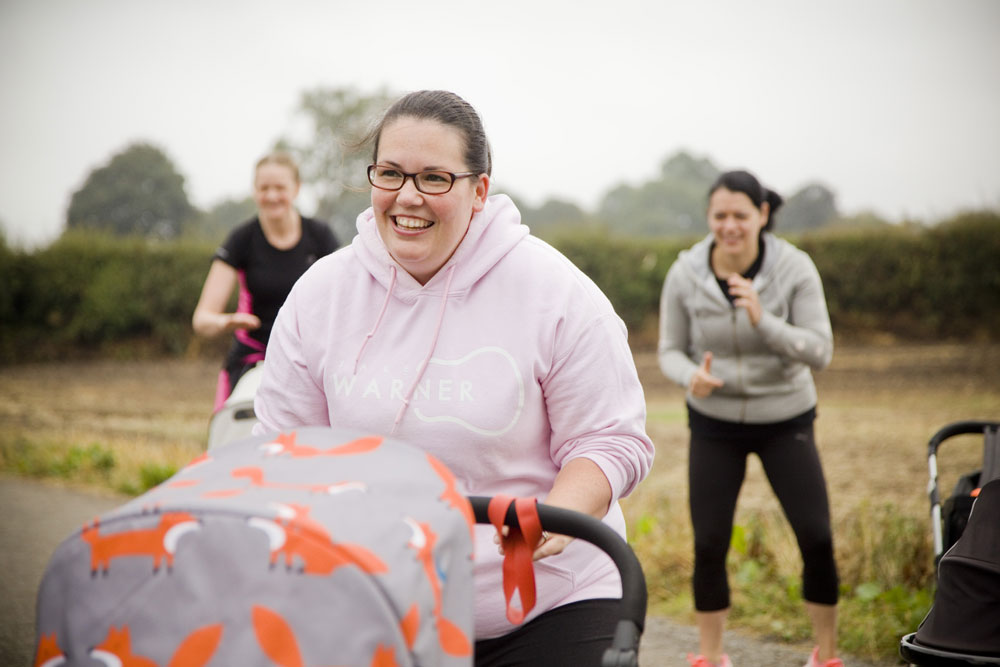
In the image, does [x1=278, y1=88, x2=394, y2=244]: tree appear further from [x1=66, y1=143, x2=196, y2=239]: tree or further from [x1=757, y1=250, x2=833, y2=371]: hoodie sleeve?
[x1=757, y1=250, x2=833, y2=371]: hoodie sleeve

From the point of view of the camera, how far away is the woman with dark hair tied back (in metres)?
3.80

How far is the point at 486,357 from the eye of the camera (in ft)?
6.66

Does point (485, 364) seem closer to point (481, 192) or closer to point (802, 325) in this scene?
point (481, 192)

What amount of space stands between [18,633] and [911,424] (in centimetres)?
919

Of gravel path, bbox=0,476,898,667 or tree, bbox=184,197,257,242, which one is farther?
tree, bbox=184,197,257,242

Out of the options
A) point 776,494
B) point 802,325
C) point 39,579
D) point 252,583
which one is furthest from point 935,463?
point 39,579

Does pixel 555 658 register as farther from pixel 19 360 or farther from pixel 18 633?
pixel 19 360

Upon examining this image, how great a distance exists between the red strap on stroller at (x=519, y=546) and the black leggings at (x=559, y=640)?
83mm

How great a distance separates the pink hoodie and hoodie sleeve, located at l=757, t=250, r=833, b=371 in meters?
1.90

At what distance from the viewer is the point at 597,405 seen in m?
2.05

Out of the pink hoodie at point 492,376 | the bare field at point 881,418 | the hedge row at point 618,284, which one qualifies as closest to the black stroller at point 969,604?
the pink hoodie at point 492,376

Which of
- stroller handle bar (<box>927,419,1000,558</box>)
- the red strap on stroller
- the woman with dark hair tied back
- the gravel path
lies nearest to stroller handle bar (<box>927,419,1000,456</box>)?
stroller handle bar (<box>927,419,1000,558</box>)

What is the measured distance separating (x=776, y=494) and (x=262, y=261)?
2.75 m

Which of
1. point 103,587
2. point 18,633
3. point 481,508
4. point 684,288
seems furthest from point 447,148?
point 18,633
